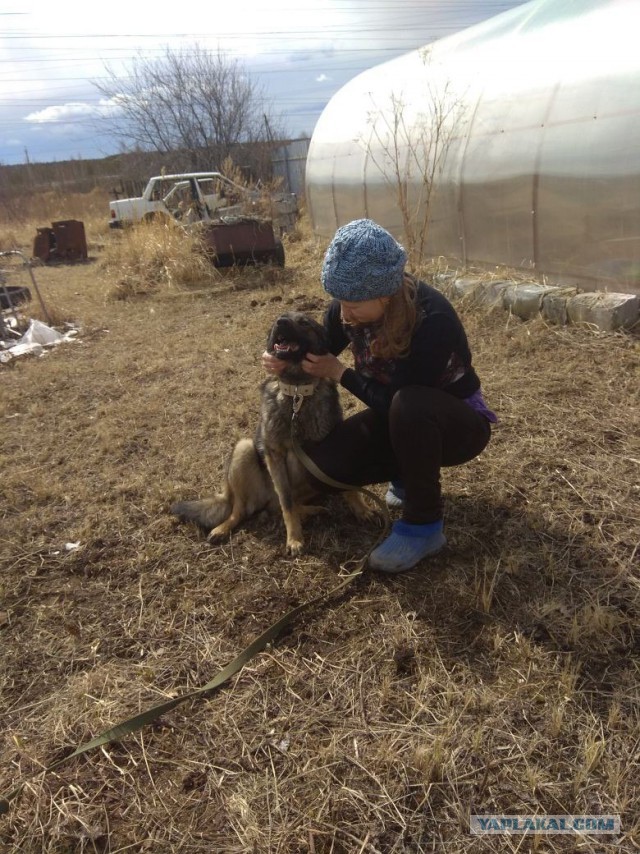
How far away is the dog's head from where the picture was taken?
107 inches

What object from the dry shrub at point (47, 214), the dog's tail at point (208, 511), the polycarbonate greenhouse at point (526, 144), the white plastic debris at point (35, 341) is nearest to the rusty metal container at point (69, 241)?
the dry shrub at point (47, 214)

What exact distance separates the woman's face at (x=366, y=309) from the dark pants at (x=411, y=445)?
1.12 ft

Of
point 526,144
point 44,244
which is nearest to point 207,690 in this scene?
point 526,144

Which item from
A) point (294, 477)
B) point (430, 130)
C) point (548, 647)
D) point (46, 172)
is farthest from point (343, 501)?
point (46, 172)

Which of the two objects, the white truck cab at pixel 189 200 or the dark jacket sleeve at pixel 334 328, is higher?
the white truck cab at pixel 189 200

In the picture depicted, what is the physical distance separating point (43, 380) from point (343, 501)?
428 centimetres

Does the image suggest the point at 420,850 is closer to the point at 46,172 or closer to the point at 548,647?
the point at 548,647

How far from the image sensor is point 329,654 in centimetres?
225

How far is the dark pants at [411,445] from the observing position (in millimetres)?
2393

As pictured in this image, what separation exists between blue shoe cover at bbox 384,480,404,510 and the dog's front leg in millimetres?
558

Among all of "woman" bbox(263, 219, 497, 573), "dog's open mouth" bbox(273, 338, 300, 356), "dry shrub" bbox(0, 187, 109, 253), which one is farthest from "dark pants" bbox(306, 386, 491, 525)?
"dry shrub" bbox(0, 187, 109, 253)

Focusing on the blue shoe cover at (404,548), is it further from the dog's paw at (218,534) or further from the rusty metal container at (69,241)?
the rusty metal container at (69,241)

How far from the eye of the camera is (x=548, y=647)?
2135mm

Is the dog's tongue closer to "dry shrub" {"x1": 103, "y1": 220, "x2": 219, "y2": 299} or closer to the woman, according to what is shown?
the woman
